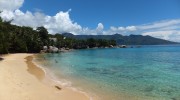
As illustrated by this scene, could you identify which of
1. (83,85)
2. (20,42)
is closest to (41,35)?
(20,42)

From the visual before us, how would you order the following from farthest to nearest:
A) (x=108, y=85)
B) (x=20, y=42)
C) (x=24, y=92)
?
(x=20, y=42), (x=108, y=85), (x=24, y=92)

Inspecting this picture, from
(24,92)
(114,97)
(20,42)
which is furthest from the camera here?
(20,42)

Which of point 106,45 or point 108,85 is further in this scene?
point 106,45

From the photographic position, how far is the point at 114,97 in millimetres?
17906

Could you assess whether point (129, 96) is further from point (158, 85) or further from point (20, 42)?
point (20, 42)

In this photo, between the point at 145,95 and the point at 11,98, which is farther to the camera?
the point at 145,95

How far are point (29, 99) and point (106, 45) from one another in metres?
186

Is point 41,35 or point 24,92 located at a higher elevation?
point 41,35

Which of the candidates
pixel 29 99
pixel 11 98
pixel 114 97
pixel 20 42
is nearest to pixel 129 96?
pixel 114 97

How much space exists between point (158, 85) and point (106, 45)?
176274 millimetres

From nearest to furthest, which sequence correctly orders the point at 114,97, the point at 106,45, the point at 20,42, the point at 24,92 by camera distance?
the point at 24,92, the point at 114,97, the point at 20,42, the point at 106,45

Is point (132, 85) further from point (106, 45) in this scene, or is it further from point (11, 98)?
point (106, 45)

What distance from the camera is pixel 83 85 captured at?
23.1 meters

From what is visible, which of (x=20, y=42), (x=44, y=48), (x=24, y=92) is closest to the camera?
(x=24, y=92)
